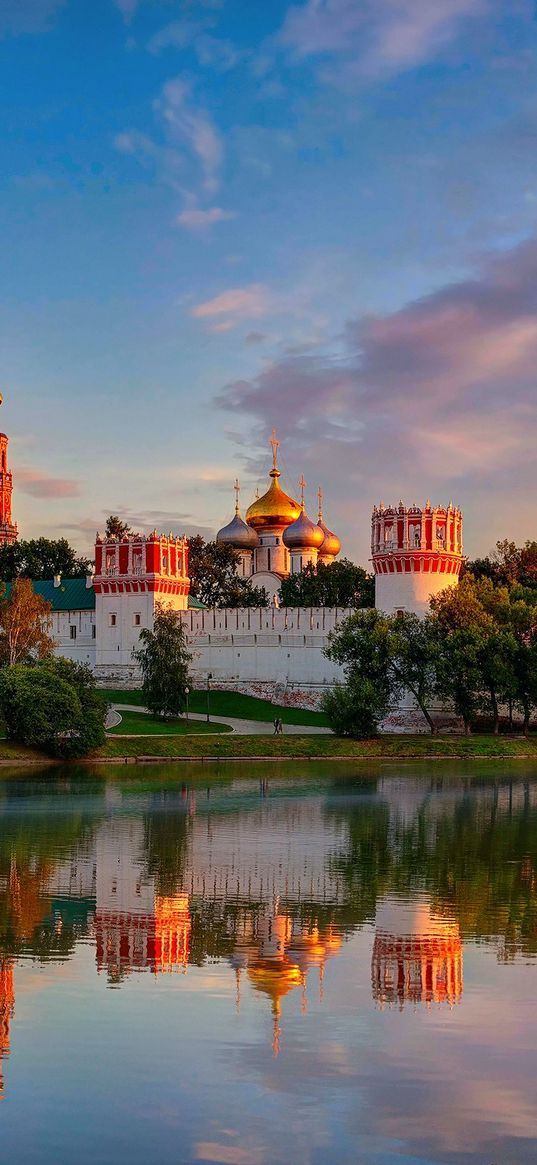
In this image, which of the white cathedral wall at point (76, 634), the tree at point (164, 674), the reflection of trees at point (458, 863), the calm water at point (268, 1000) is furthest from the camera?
the white cathedral wall at point (76, 634)

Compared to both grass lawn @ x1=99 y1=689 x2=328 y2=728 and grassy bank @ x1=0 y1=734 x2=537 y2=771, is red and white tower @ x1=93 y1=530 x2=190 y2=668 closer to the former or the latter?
grass lawn @ x1=99 y1=689 x2=328 y2=728

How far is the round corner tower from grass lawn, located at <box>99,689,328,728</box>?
6.82 m

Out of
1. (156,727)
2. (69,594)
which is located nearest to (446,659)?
(156,727)

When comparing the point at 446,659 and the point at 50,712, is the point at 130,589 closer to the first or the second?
the point at 446,659

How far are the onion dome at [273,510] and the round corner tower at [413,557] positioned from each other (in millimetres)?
24321

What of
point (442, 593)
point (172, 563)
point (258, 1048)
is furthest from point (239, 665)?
point (258, 1048)

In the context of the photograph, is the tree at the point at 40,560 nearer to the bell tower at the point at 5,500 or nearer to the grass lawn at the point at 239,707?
the bell tower at the point at 5,500

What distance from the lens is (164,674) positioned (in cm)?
5744

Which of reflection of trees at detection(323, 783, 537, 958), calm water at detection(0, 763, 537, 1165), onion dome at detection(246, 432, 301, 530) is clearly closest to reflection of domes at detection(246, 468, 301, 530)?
onion dome at detection(246, 432, 301, 530)

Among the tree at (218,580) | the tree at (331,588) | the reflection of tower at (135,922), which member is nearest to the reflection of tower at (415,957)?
the reflection of tower at (135,922)

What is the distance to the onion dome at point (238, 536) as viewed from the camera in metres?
90.1

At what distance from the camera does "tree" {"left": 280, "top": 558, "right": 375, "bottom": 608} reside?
3137 inches

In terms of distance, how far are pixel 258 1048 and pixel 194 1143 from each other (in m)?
2.24

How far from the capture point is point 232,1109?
9.76m
